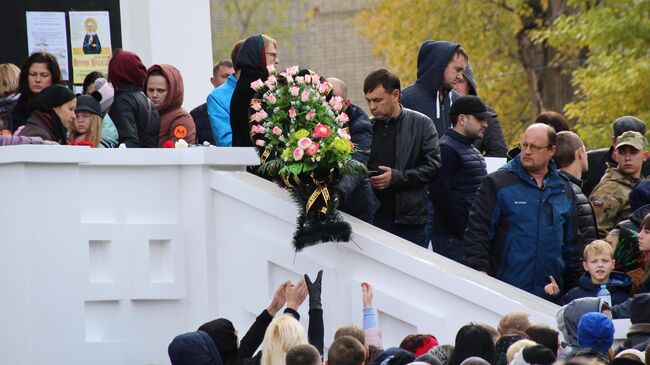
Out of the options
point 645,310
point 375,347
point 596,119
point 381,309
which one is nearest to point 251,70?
point 381,309

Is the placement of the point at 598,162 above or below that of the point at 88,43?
below

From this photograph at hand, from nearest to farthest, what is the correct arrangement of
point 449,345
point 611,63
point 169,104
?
point 449,345
point 169,104
point 611,63

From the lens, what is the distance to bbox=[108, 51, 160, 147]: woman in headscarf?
12.5 meters

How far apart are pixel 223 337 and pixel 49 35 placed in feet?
20.4

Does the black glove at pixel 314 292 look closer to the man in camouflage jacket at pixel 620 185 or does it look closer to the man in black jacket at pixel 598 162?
the man in camouflage jacket at pixel 620 185

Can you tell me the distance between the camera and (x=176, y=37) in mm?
16594

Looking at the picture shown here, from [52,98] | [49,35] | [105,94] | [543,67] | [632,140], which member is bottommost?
[543,67]

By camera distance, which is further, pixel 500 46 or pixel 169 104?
pixel 500 46

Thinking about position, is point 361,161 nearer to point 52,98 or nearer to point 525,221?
point 525,221

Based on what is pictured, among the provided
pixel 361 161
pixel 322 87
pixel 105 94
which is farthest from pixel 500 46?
pixel 322 87

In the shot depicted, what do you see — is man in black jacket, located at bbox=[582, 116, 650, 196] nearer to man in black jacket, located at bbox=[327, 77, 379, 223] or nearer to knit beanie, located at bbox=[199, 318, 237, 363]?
man in black jacket, located at bbox=[327, 77, 379, 223]

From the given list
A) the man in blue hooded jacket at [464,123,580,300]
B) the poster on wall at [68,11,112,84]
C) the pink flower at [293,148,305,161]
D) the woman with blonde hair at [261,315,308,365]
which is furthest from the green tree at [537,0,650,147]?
the woman with blonde hair at [261,315,308,365]

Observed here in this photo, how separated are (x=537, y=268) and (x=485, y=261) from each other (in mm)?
373

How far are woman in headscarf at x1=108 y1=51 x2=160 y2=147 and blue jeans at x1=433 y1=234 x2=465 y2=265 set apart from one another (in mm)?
2341
